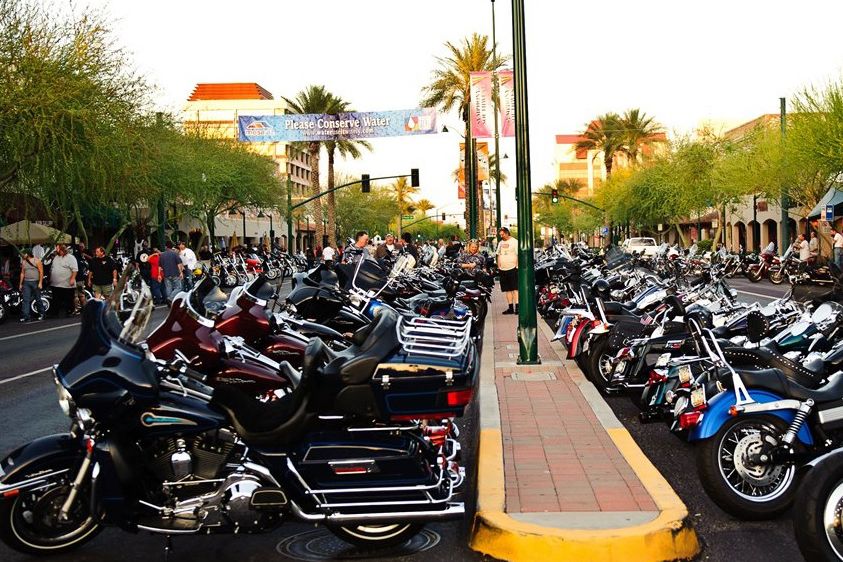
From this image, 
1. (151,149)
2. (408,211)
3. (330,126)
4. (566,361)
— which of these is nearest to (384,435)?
(566,361)

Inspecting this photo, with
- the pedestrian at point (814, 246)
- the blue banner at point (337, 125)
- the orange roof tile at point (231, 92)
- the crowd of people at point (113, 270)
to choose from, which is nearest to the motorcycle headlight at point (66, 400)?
the crowd of people at point (113, 270)

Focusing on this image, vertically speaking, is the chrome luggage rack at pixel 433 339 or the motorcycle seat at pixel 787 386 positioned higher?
the chrome luggage rack at pixel 433 339

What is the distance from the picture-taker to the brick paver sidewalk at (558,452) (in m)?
5.83

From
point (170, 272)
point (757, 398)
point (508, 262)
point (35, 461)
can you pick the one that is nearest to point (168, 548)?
point (35, 461)

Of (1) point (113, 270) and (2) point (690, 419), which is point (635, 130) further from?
(2) point (690, 419)

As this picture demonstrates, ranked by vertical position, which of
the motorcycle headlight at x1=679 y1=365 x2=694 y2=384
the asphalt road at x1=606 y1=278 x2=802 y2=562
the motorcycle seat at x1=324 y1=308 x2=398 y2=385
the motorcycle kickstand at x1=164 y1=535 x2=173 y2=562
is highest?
the motorcycle seat at x1=324 y1=308 x2=398 y2=385

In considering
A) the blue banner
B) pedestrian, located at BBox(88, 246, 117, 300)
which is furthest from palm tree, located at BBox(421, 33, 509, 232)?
pedestrian, located at BBox(88, 246, 117, 300)

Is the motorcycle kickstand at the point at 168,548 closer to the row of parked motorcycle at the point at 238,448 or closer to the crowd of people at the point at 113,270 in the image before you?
the row of parked motorcycle at the point at 238,448

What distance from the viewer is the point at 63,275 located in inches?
930

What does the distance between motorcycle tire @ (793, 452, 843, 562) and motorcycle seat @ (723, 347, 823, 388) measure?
185 cm

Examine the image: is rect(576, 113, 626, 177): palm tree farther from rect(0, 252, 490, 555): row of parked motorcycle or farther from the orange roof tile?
rect(0, 252, 490, 555): row of parked motorcycle

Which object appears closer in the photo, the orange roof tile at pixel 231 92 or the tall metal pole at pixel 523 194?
the tall metal pole at pixel 523 194

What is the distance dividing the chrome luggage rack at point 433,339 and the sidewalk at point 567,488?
92 centimetres

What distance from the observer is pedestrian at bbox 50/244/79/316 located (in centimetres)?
2339
